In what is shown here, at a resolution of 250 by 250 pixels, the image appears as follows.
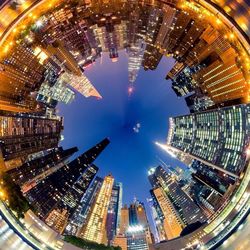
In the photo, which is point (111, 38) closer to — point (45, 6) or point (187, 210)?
point (45, 6)

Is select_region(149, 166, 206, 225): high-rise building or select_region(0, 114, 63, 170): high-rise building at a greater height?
select_region(0, 114, 63, 170): high-rise building

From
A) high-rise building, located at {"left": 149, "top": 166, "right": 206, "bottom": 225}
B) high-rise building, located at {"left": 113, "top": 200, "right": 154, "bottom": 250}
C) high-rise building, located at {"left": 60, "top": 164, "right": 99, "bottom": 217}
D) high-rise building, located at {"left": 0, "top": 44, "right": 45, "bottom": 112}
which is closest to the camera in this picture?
high-rise building, located at {"left": 113, "top": 200, "right": 154, "bottom": 250}

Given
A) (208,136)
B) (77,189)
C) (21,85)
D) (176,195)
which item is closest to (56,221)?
(21,85)

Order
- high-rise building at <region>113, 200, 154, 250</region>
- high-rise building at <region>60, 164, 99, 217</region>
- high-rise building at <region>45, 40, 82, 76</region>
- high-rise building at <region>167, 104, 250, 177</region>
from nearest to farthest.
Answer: high-rise building at <region>113, 200, 154, 250</region>, high-rise building at <region>45, 40, 82, 76</region>, high-rise building at <region>167, 104, 250, 177</region>, high-rise building at <region>60, 164, 99, 217</region>

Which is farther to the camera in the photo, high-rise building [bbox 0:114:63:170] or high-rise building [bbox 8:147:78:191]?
high-rise building [bbox 8:147:78:191]

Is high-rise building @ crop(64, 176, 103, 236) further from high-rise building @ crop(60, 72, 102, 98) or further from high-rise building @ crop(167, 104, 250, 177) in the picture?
high-rise building @ crop(60, 72, 102, 98)

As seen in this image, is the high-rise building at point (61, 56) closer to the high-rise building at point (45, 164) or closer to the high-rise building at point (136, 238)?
the high-rise building at point (136, 238)

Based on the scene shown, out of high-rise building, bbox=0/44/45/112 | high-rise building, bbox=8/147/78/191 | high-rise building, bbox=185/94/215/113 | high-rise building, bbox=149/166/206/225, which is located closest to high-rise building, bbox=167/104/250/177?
high-rise building, bbox=185/94/215/113

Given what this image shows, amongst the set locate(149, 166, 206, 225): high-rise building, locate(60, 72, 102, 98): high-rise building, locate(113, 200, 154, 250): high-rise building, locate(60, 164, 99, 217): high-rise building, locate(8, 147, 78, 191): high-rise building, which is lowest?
locate(149, 166, 206, 225): high-rise building

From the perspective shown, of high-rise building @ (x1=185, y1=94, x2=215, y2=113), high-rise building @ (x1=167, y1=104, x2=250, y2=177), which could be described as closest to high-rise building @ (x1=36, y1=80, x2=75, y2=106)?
high-rise building @ (x1=185, y1=94, x2=215, y2=113)

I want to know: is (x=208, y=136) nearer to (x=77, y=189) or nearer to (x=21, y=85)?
(x=77, y=189)

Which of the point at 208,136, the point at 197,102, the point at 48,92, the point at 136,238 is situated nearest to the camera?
the point at 136,238
